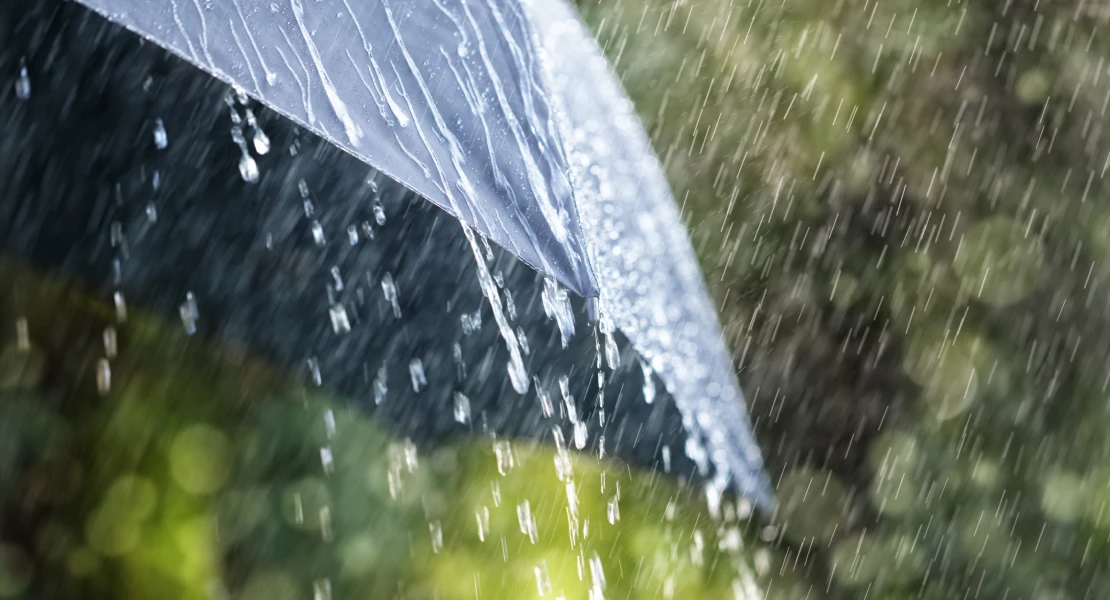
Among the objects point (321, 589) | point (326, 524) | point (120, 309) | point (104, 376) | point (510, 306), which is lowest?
point (321, 589)

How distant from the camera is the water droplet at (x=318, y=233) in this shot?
1.64 metres

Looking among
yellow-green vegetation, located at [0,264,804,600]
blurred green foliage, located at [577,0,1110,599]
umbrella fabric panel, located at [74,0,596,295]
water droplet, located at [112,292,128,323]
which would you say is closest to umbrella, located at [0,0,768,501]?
umbrella fabric panel, located at [74,0,596,295]

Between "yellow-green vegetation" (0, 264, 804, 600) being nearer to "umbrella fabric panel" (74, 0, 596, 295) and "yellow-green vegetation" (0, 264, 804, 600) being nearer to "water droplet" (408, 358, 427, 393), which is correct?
"water droplet" (408, 358, 427, 393)

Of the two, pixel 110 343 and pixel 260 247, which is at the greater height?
pixel 260 247

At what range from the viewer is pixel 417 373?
172cm

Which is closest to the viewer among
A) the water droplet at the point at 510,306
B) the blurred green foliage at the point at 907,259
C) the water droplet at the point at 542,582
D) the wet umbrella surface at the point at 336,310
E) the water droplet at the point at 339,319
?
the wet umbrella surface at the point at 336,310

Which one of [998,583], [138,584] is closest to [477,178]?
[138,584]

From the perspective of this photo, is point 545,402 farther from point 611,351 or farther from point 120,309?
point 120,309

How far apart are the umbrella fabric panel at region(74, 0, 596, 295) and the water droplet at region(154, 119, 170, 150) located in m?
0.45

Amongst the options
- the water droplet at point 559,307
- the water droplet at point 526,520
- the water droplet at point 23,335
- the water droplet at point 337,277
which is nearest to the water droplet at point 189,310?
the water droplet at point 337,277

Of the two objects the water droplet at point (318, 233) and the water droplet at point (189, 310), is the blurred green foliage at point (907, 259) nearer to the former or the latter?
the water droplet at point (318, 233)

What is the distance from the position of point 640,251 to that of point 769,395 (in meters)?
1.31

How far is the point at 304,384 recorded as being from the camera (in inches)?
73.9

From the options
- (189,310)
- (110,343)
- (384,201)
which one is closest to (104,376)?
(110,343)
